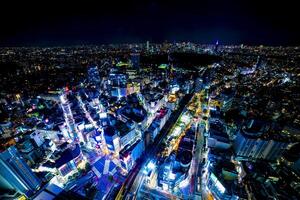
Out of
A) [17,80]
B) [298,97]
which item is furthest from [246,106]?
[17,80]

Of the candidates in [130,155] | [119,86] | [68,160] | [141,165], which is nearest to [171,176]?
[141,165]

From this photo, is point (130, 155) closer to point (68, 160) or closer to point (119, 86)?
point (68, 160)

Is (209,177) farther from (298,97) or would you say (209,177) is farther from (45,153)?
(298,97)

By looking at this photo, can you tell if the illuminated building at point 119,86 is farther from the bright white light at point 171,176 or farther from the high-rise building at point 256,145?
the high-rise building at point 256,145

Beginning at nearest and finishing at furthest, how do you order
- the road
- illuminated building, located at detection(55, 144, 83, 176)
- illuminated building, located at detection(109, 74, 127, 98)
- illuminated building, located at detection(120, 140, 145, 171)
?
the road < illuminated building, located at detection(55, 144, 83, 176) < illuminated building, located at detection(120, 140, 145, 171) < illuminated building, located at detection(109, 74, 127, 98)

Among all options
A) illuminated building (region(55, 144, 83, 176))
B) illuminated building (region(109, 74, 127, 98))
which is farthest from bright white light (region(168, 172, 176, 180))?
illuminated building (region(109, 74, 127, 98))

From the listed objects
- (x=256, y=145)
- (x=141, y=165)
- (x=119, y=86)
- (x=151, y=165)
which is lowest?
(x=141, y=165)

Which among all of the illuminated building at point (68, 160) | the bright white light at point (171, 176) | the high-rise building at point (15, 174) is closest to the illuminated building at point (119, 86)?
the illuminated building at point (68, 160)

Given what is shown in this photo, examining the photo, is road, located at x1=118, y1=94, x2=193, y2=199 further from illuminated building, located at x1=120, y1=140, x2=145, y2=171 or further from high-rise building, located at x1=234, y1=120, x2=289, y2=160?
high-rise building, located at x1=234, y1=120, x2=289, y2=160
